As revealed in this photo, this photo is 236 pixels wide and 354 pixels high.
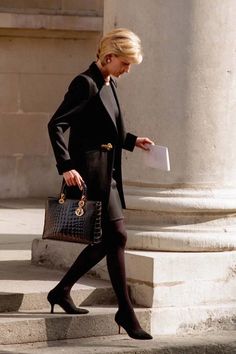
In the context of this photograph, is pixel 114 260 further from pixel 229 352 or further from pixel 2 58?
pixel 2 58

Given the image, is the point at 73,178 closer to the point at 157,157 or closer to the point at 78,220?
the point at 78,220

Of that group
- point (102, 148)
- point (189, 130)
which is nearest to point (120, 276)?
point (102, 148)

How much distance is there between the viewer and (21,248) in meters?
10.7

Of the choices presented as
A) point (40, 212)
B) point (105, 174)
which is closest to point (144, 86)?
point (105, 174)

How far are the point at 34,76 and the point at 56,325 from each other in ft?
20.3

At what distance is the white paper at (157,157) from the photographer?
825 centimetres

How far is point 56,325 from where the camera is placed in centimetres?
829

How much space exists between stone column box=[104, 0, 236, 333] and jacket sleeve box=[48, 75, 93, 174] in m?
0.96

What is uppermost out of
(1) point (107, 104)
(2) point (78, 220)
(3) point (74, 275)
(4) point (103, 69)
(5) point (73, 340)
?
(4) point (103, 69)

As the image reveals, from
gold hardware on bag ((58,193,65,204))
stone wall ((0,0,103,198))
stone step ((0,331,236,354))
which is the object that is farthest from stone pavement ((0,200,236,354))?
stone wall ((0,0,103,198))

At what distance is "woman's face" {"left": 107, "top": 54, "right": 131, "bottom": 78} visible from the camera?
26.4 feet

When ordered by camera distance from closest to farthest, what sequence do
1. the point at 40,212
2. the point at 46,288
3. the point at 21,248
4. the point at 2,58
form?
the point at 46,288 → the point at 21,248 → the point at 40,212 → the point at 2,58

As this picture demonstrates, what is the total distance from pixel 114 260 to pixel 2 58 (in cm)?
617

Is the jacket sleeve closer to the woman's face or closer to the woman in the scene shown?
the woman
